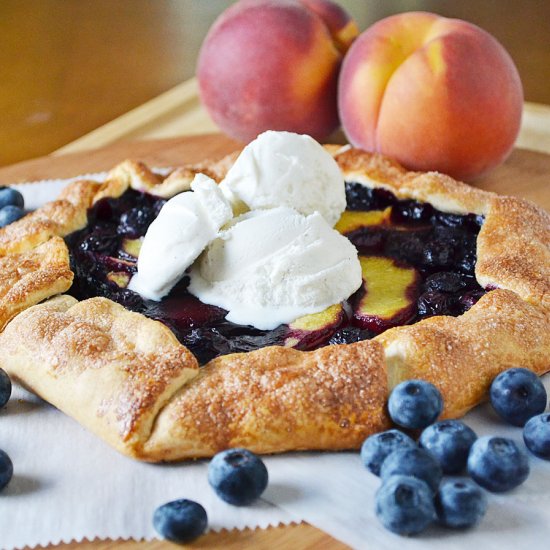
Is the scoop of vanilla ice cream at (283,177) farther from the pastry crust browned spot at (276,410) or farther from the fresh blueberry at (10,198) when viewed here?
the fresh blueberry at (10,198)

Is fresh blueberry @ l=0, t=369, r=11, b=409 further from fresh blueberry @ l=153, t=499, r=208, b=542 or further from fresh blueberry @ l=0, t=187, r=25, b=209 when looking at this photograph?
fresh blueberry @ l=0, t=187, r=25, b=209

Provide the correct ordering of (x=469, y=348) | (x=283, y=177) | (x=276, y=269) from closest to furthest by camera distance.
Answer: (x=469, y=348) < (x=276, y=269) < (x=283, y=177)

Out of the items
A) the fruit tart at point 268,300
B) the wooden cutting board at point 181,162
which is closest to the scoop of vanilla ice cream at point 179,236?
the fruit tart at point 268,300

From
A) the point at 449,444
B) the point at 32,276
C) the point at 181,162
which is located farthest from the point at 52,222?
the point at 449,444

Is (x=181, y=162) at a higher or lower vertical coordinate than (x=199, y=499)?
lower

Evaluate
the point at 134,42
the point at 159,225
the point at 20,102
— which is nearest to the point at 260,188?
the point at 159,225

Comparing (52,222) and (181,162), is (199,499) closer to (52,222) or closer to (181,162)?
(52,222)
